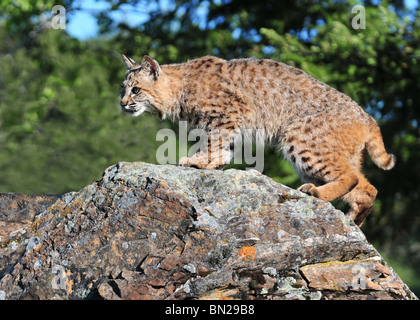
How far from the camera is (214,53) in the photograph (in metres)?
10.8

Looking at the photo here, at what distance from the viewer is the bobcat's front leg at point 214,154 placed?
16.7ft

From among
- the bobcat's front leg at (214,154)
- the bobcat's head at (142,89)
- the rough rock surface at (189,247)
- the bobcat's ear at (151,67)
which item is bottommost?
the rough rock surface at (189,247)

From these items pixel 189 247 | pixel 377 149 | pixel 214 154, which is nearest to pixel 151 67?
pixel 214 154

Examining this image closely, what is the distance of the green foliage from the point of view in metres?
8.97

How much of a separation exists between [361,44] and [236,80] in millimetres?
3854

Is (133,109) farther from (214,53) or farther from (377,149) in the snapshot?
(214,53)

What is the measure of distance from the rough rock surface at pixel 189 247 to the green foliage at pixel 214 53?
4.93 m

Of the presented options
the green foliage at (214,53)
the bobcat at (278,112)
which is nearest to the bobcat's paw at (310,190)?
the bobcat at (278,112)

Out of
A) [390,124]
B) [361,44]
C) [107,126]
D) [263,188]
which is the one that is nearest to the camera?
[263,188]

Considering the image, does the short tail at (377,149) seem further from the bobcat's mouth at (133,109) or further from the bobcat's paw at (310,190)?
the bobcat's mouth at (133,109)

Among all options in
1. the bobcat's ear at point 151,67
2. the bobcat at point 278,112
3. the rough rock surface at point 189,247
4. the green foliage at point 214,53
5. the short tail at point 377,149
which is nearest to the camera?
the rough rock surface at point 189,247

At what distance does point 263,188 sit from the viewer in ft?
12.2
